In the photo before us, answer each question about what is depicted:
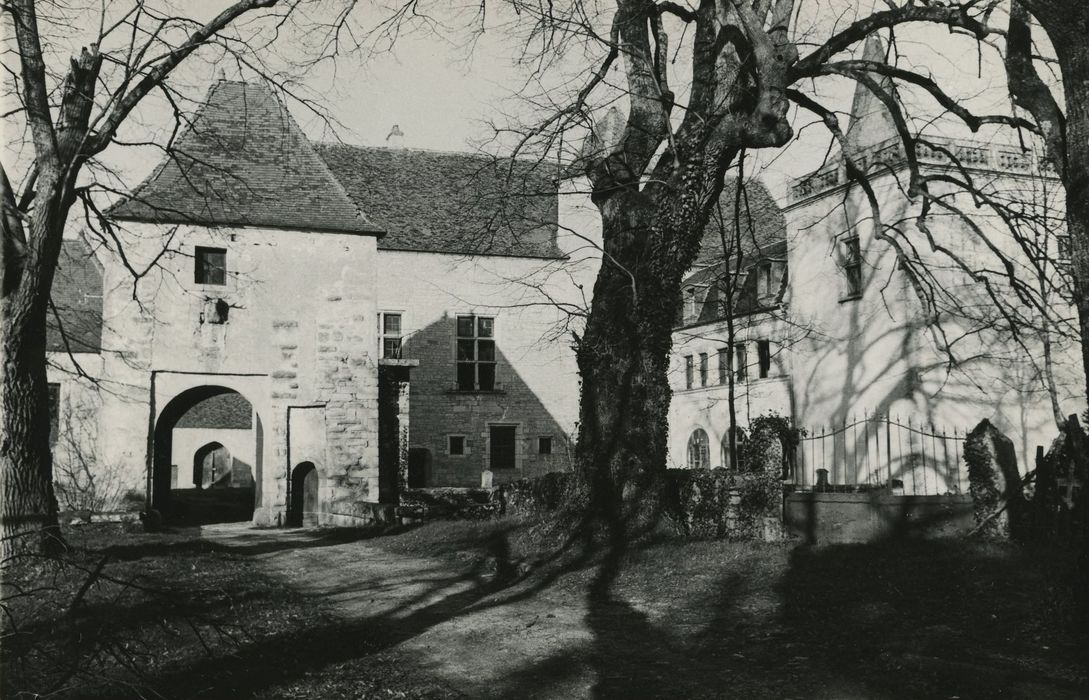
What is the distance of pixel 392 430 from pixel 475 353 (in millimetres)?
10621

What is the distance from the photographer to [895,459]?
79.3ft

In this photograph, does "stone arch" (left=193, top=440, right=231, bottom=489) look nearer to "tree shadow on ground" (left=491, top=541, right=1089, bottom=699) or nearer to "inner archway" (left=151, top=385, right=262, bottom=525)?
"inner archway" (left=151, top=385, right=262, bottom=525)

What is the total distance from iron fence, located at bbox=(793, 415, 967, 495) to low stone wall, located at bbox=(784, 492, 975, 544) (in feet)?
29.2

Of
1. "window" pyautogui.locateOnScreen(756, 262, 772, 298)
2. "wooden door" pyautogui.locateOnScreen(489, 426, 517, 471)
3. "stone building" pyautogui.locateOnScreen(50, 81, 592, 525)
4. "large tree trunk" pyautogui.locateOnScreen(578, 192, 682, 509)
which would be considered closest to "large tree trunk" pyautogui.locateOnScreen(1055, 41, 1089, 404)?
"large tree trunk" pyautogui.locateOnScreen(578, 192, 682, 509)

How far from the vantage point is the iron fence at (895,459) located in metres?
22.5

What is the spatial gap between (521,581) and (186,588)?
10.8ft

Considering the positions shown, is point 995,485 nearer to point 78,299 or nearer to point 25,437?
point 25,437

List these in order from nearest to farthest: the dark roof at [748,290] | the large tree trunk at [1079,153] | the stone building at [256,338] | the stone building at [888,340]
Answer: the large tree trunk at [1079,153] < the stone building at [256,338] < the stone building at [888,340] < the dark roof at [748,290]

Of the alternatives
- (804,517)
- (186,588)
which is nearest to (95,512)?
(186,588)

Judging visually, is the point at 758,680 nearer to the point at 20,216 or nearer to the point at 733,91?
the point at 733,91

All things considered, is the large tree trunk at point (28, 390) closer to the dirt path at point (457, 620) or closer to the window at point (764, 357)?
the dirt path at point (457, 620)

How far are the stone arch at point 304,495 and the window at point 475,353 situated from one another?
10810 millimetres

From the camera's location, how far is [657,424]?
1117 centimetres

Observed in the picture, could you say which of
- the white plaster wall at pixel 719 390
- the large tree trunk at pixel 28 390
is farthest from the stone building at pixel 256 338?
the white plaster wall at pixel 719 390
